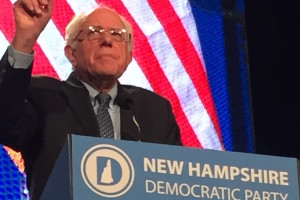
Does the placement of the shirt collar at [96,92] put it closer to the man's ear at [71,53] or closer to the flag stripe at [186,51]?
the man's ear at [71,53]

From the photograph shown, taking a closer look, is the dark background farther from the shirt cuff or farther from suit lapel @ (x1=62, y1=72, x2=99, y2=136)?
the shirt cuff

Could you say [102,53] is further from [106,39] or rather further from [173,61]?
[173,61]

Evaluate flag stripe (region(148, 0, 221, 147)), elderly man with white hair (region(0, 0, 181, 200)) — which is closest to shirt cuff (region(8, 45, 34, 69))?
elderly man with white hair (region(0, 0, 181, 200))

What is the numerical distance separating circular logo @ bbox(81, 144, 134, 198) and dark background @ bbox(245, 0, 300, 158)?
5.57 feet

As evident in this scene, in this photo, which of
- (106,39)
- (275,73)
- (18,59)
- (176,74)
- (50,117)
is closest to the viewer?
(18,59)

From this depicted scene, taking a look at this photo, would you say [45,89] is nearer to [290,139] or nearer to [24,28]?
[24,28]

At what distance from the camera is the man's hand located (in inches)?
79.7

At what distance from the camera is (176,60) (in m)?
3.09

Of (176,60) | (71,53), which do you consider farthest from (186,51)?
(71,53)

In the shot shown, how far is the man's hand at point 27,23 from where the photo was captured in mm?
2023

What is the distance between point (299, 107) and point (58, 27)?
0.88 meters

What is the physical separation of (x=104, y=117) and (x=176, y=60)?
2.98ft

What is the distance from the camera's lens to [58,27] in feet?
9.52

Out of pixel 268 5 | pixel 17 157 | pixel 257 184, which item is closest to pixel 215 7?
pixel 268 5
